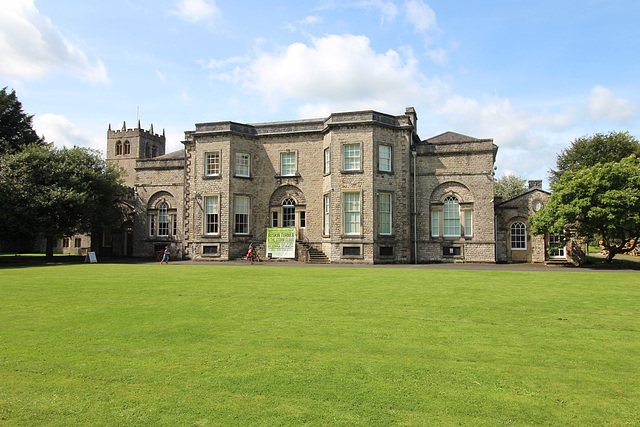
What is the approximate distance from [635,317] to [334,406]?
7787 mm

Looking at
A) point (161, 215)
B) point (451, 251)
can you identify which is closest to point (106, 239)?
point (161, 215)

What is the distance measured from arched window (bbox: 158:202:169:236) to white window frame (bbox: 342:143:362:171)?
→ 52.0ft

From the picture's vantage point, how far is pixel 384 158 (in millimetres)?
28500

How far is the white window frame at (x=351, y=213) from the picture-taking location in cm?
2792

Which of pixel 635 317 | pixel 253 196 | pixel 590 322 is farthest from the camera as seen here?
pixel 253 196

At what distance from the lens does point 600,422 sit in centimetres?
387

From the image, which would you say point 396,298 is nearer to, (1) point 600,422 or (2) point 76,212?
(1) point 600,422

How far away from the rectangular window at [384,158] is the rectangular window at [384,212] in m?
1.77

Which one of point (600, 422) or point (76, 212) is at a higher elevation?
point (76, 212)

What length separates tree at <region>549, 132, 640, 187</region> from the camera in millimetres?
38562

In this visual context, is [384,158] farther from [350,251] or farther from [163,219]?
[163,219]

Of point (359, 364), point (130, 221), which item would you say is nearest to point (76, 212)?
point (130, 221)

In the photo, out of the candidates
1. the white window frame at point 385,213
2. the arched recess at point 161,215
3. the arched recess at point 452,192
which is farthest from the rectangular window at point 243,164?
the arched recess at point 452,192

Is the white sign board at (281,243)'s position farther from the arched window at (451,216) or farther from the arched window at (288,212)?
the arched window at (451,216)
